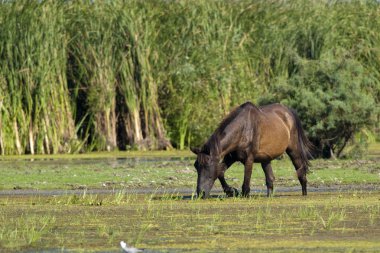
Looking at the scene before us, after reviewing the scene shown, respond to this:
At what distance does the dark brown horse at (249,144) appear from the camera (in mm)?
15875

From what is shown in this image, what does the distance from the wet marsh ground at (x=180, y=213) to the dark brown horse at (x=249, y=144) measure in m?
0.34

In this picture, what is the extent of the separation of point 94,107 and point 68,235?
18.5 meters

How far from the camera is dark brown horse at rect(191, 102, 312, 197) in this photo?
52.1 feet

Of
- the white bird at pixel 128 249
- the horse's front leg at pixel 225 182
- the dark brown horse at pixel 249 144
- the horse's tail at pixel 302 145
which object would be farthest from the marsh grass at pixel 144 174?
the white bird at pixel 128 249

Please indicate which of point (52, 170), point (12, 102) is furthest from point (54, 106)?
point (52, 170)

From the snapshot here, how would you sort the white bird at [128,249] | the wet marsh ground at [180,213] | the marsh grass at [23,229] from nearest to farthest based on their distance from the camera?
the white bird at [128,249], the wet marsh ground at [180,213], the marsh grass at [23,229]

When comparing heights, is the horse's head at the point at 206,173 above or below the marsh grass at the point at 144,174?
above

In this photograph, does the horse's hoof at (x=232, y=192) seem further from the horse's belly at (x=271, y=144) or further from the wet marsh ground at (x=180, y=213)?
the horse's belly at (x=271, y=144)

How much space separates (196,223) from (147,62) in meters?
18.1

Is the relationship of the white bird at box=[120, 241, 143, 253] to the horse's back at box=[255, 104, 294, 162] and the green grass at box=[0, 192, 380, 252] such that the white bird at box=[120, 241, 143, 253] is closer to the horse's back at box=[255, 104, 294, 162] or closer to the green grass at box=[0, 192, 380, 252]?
the green grass at box=[0, 192, 380, 252]

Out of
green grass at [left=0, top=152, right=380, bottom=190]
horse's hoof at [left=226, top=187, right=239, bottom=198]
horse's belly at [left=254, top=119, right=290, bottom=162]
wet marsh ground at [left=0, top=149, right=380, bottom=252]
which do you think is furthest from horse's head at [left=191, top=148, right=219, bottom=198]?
green grass at [left=0, top=152, right=380, bottom=190]

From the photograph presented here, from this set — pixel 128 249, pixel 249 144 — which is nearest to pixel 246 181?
pixel 249 144

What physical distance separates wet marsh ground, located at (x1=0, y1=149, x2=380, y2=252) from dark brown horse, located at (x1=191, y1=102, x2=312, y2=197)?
0.34 meters

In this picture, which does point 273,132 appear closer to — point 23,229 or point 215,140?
point 215,140
